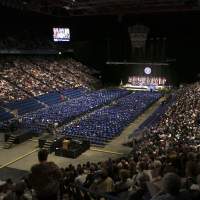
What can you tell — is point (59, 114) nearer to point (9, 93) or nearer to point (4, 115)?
point (4, 115)

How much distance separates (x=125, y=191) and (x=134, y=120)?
88.6ft

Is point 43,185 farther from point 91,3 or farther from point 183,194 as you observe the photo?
point 91,3

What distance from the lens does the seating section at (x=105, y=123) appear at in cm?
2656

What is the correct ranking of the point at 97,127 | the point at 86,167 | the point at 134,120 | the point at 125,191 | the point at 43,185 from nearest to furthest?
1. the point at 43,185
2. the point at 125,191
3. the point at 86,167
4. the point at 97,127
5. the point at 134,120

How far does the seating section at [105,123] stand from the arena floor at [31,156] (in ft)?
3.73

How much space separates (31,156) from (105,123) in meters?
9.07

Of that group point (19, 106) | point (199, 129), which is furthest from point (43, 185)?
point (19, 106)

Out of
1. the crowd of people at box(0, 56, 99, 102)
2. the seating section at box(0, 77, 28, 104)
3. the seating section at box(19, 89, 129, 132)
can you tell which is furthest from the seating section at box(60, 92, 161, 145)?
the crowd of people at box(0, 56, 99, 102)

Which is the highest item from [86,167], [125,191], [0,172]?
[125,191]

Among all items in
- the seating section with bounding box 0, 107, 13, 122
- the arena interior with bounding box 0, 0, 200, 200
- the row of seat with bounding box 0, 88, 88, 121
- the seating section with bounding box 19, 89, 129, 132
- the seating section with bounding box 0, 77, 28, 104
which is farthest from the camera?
the seating section with bounding box 0, 77, 28, 104

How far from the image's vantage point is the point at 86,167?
14.8 metres

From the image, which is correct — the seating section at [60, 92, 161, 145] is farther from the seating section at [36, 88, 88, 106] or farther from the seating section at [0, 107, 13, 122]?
the seating section at [36, 88, 88, 106]

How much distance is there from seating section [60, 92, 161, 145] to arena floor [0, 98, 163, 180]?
114cm

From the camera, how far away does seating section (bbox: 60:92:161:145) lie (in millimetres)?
26562
